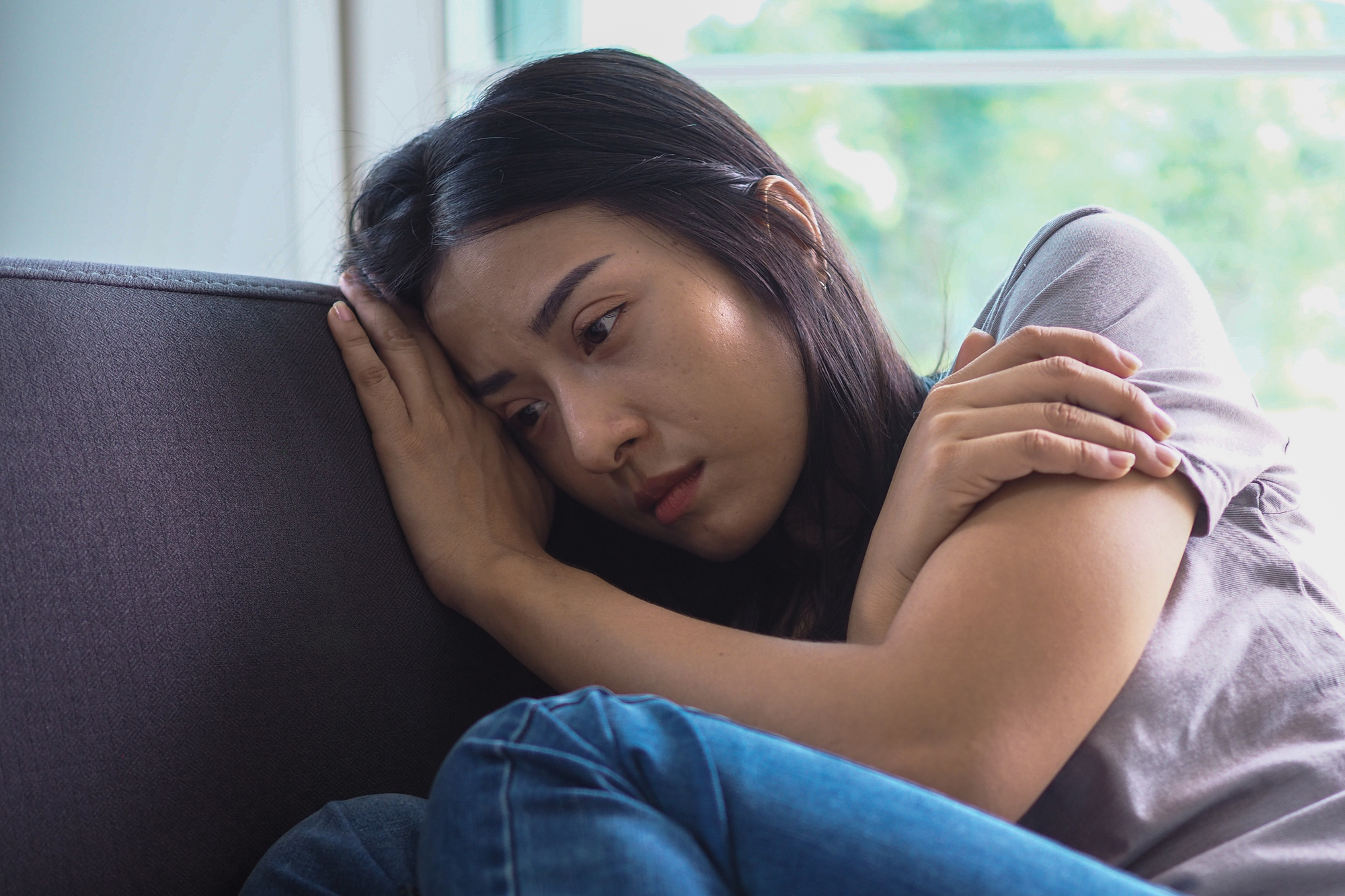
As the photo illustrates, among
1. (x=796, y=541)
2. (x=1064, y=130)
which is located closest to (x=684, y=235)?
(x=796, y=541)

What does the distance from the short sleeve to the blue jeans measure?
361 millimetres

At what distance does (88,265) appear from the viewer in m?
0.73

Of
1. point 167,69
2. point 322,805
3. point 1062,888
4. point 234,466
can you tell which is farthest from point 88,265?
point 167,69

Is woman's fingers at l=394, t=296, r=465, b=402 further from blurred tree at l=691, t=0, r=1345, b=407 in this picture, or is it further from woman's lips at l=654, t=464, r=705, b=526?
blurred tree at l=691, t=0, r=1345, b=407

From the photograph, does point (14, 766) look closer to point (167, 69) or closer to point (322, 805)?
point (322, 805)

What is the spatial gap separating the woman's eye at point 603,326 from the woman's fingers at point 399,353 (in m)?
0.17

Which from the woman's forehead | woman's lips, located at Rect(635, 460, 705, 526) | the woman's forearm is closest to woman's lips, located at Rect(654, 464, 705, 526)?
woman's lips, located at Rect(635, 460, 705, 526)

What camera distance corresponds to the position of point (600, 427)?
0.90 metres

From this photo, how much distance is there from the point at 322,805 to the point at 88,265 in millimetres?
446

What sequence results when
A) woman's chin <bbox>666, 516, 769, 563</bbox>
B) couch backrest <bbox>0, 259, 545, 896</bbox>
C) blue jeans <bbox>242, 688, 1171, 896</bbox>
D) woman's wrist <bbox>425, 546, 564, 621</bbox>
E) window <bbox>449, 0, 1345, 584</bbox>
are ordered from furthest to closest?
window <bbox>449, 0, 1345, 584</bbox>
woman's chin <bbox>666, 516, 769, 563</bbox>
woman's wrist <bbox>425, 546, 564, 621</bbox>
couch backrest <bbox>0, 259, 545, 896</bbox>
blue jeans <bbox>242, 688, 1171, 896</bbox>

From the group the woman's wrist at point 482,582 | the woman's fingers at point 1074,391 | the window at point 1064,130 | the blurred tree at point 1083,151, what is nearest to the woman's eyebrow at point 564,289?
the woman's wrist at point 482,582

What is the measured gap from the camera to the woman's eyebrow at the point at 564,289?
0.89 m

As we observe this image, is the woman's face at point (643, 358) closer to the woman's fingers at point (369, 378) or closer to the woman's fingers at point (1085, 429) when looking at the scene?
the woman's fingers at point (369, 378)

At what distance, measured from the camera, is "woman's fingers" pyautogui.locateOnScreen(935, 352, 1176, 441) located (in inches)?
26.7
